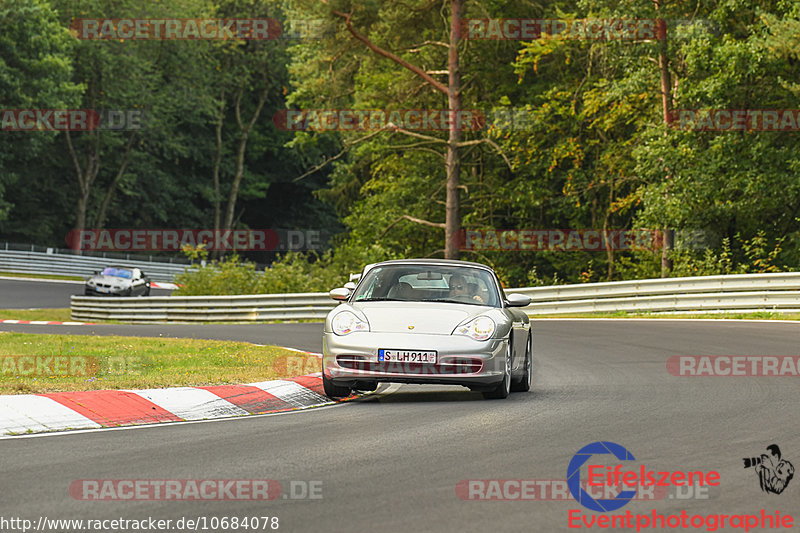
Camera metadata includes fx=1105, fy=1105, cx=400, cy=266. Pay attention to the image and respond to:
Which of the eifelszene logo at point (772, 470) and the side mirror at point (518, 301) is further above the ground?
the side mirror at point (518, 301)

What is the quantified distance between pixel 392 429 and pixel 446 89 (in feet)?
97.8

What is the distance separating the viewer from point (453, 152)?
124ft

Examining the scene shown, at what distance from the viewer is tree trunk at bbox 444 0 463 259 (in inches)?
1465

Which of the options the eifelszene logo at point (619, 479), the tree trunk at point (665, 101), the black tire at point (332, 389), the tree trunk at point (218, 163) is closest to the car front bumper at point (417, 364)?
the black tire at point (332, 389)

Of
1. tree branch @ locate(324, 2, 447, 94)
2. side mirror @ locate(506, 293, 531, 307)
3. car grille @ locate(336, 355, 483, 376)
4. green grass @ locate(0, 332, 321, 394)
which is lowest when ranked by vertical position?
green grass @ locate(0, 332, 321, 394)

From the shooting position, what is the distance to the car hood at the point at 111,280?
42812 millimetres

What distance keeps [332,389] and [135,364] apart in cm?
370

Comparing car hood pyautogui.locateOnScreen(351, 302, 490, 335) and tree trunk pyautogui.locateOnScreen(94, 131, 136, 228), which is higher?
tree trunk pyautogui.locateOnScreen(94, 131, 136, 228)

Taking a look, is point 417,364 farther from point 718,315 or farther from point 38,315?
point 38,315

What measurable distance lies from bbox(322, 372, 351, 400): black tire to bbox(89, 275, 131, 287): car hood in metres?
33.1

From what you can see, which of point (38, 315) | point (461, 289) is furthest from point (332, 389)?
point (38, 315)

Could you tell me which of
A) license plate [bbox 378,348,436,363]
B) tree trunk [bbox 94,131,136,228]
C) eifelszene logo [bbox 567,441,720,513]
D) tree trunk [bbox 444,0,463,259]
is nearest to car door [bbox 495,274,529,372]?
license plate [bbox 378,348,436,363]

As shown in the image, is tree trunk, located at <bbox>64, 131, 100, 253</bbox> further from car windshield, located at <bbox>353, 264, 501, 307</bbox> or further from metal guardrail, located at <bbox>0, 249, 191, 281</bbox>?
car windshield, located at <bbox>353, 264, 501, 307</bbox>

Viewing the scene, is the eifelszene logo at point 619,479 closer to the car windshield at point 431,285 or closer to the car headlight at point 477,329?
the car headlight at point 477,329
